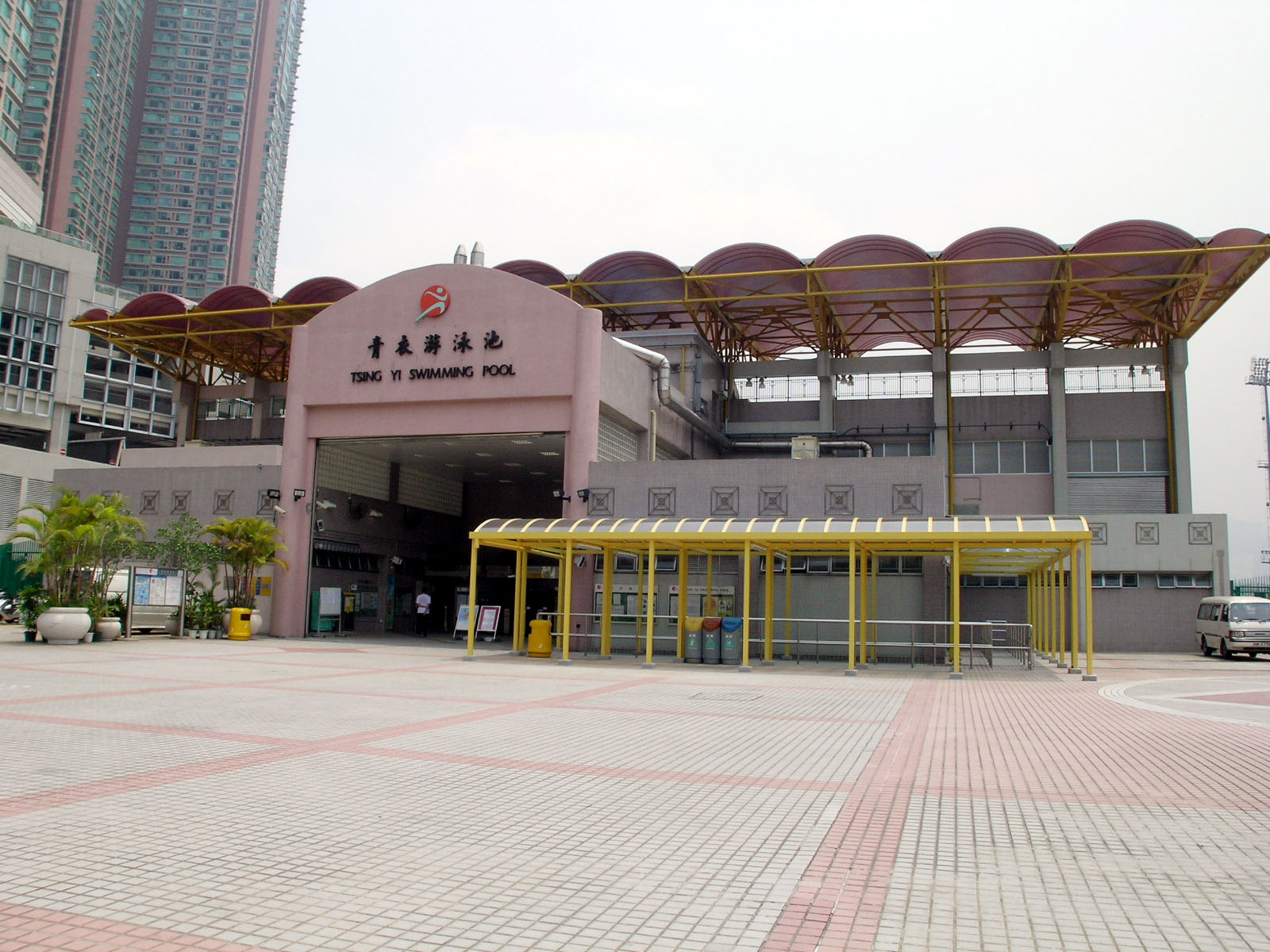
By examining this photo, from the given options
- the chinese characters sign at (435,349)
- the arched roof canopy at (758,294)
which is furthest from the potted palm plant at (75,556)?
the arched roof canopy at (758,294)

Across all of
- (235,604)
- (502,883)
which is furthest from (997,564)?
(502,883)

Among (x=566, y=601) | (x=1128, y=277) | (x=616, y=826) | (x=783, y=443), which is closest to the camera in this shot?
(x=616, y=826)

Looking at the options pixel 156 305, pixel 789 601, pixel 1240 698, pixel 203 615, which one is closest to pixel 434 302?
pixel 203 615

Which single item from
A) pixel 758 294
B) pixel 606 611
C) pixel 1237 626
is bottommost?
pixel 606 611

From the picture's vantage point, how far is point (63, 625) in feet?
76.8

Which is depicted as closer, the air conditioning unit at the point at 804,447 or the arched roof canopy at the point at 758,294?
the air conditioning unit at the point at 804,447

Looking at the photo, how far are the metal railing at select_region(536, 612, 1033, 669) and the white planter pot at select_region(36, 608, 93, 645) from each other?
419 inches

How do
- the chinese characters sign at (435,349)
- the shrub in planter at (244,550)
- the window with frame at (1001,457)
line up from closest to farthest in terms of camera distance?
the chinese characters sign at (435,349), the shrub in planter at (244,550), the window with frame at (1001,457)

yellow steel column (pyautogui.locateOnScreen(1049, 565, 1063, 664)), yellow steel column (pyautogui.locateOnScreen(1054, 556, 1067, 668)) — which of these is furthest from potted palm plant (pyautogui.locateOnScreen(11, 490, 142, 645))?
yellow steel column (pyautogui.locateOnScreen(1049, 565, 1063, 664))

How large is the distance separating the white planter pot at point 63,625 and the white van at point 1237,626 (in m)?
29.6

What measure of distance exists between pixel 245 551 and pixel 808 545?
1589 centimetres

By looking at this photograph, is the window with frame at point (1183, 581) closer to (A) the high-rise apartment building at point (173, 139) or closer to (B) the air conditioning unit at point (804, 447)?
(B) the air conditioning unit at point (804, 447)

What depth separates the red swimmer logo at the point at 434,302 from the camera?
29.5m

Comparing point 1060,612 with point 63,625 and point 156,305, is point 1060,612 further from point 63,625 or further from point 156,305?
point 156,305
